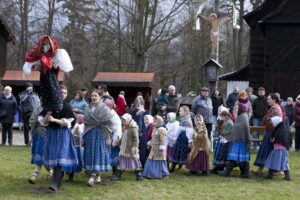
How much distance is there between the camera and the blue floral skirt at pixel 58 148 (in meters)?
8.16

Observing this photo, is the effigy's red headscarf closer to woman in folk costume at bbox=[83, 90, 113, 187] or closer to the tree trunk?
woman in folk costume at bbox=[83, 90, 113, 187]

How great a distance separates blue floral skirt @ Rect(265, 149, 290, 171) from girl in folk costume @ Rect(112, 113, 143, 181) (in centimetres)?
253

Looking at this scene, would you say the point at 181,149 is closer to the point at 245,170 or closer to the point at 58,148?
the point at 245,170

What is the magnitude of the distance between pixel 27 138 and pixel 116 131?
6.27 metres

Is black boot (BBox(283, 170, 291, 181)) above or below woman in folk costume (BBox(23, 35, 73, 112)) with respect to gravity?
below

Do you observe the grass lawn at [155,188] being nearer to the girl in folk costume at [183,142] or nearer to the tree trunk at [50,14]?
the girl in folk costume at [183,142]

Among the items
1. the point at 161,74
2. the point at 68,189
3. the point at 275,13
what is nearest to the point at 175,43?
the point at 161,74

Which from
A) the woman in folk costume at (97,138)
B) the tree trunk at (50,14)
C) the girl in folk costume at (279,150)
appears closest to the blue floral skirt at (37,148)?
the woman in folk costume at (97,138)

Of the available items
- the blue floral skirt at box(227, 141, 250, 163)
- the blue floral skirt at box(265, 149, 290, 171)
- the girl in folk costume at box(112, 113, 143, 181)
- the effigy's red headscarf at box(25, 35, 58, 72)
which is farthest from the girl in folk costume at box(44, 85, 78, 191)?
the blue floral skirt at box(265, 149, 290, 171)

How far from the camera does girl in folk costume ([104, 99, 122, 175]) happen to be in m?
9.06

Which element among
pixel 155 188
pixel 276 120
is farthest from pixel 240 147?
pixel 155 188

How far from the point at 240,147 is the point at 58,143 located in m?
3.84

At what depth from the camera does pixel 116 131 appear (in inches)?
363

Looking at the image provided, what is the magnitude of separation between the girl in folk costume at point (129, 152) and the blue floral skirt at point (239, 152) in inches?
74.8
